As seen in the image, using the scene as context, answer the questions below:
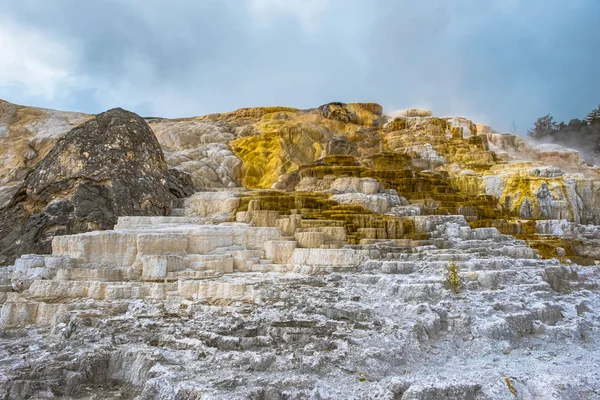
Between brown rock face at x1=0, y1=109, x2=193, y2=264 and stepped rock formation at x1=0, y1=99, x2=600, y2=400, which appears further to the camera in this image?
brown rock face at x1=0, y1=109, x2=193, y2=264

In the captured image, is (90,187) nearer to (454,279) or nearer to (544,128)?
(454,279)

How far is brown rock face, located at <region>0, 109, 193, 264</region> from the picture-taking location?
12250 mm

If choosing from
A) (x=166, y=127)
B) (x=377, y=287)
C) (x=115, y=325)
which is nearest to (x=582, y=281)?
(x=377, y=287)

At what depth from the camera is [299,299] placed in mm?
7195

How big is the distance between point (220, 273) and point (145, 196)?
19.8 ft

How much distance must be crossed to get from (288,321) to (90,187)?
8.97 meters

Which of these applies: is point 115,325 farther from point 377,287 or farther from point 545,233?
point 545,233

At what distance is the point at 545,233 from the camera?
1291 cm

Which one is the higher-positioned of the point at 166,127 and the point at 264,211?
the point at 166,127

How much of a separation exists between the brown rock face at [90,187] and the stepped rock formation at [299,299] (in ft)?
0.27

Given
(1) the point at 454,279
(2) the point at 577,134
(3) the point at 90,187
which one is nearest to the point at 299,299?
(1) the point at 454,279

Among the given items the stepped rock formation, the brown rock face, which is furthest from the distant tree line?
the brown rock face

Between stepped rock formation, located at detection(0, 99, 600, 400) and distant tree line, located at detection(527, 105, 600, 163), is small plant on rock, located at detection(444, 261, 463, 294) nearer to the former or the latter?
stepped rock formation, located at detection(0, 99, 600, 400)

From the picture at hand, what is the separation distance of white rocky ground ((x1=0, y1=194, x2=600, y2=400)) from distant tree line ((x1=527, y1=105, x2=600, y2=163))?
949 inches
